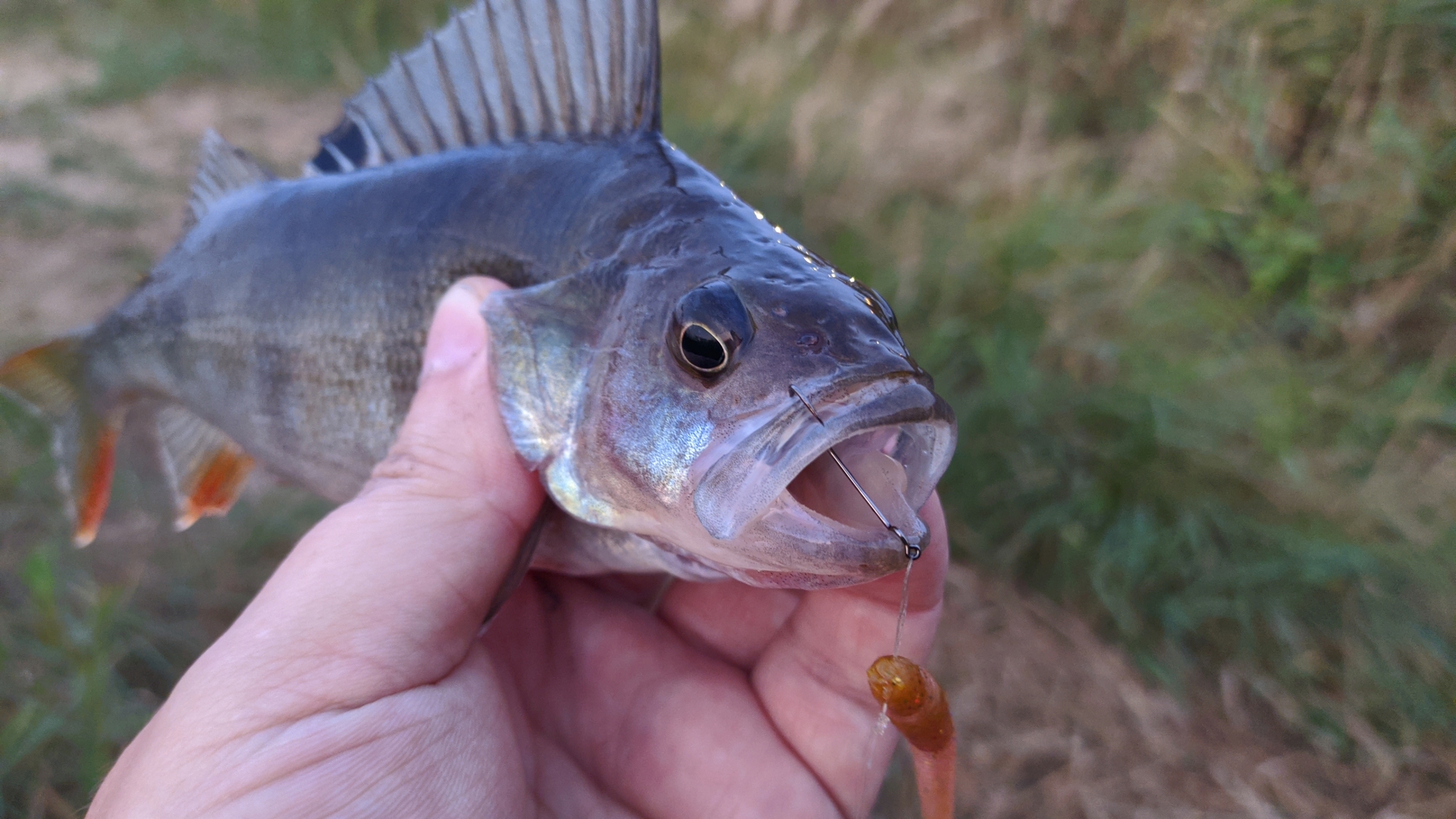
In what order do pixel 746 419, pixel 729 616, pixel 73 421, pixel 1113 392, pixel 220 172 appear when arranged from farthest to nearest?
pixel 1113 392, pixel 73 421, pixel 220 172, pixel 729 616, pixel 746 419

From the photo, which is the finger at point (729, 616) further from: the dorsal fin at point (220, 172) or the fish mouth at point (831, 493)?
the dorsal fin at point (220, 172)

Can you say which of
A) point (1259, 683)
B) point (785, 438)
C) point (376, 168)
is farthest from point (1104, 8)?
point (785, 438)

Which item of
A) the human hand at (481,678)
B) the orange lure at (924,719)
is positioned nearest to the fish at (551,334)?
the human hand at (481,678)

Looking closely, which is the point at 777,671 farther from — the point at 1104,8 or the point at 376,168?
the point at 1104,8

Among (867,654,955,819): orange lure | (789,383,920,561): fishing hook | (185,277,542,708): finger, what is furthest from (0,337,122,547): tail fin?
(867,654,955,819): orange lure

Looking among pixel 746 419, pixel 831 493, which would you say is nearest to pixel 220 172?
pixel 746 419

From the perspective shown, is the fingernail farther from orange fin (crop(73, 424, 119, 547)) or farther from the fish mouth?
orange fin (crop(73, 424, 119, 547))

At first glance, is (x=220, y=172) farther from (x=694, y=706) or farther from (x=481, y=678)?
(x=694, y=706)
